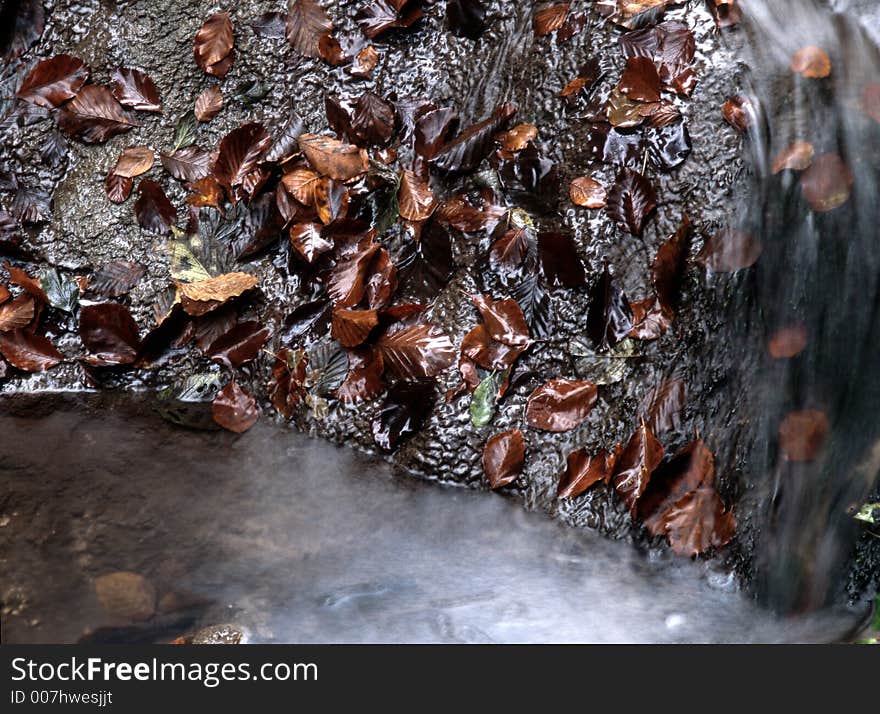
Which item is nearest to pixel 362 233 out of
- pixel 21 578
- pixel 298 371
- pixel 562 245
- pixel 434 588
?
pixel 298 371

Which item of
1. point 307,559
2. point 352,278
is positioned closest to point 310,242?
point 352,278

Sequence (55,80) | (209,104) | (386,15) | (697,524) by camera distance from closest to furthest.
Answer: (697,524), (386,15), (209,104), (55,80)

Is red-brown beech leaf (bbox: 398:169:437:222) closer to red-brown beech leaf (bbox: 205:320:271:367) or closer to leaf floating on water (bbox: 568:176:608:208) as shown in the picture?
leaf floating on water (bbox: 568:176:608:208)

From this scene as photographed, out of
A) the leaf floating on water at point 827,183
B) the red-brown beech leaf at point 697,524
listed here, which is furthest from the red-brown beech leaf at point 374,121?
the red-brown beech leaf at point 697,524

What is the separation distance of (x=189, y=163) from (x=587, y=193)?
55.1 inches

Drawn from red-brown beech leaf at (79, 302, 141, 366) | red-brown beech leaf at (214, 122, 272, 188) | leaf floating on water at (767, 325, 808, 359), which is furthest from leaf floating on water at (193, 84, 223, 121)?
leaf floating on water at (767, 325, 808, 359)

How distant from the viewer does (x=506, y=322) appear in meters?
2.37

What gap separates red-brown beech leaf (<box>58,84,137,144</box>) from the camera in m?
2.84

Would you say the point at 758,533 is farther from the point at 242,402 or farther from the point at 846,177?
the point at 242,402

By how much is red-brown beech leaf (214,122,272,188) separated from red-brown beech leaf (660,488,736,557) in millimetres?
1785

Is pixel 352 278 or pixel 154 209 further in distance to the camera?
pixel 154 209

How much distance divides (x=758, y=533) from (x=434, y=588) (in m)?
0.94

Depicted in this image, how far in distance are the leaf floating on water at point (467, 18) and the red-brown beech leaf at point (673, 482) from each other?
5.07 feet

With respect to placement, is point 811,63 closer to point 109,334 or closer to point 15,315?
point 109,334
